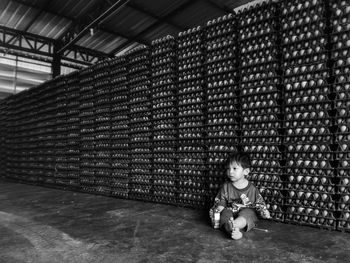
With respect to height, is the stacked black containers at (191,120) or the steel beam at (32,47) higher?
the steel beam at (32,47)

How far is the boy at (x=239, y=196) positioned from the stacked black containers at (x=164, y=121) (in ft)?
5.22

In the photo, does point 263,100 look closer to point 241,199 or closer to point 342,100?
point 342,100

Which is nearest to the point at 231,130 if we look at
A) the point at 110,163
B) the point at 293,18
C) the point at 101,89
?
the point at 293,18

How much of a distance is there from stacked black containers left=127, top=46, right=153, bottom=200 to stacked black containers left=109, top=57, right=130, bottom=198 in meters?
0.16

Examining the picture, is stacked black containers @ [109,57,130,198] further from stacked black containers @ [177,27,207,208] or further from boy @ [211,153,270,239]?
boy @ [211,153,270,239]

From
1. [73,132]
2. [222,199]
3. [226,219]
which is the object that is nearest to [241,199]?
[222,199]

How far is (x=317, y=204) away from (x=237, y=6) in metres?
10.2

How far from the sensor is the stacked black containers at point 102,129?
6680 millimetres

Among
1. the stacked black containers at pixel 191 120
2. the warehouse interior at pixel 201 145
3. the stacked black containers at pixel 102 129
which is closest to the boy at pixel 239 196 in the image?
the warehouse interior at pixel 201 145

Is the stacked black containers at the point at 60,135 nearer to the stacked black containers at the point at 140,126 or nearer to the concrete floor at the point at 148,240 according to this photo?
the stacked black containers at the point at 140,126

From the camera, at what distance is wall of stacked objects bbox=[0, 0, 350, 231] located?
3553 mm

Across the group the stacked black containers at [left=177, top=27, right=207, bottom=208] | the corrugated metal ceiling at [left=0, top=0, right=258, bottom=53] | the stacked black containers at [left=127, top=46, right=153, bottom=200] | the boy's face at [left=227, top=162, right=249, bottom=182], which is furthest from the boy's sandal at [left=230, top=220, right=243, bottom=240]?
the corrugated metal ceiling at [left=0, top=0, right=258, bottom=53]

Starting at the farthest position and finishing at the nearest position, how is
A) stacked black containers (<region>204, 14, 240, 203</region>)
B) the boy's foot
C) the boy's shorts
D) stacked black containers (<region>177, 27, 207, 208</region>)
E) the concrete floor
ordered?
stacked black containers (<region>177, 27, 207, 208</region>), stacked black containers (<region>204, 14, 240, 203</region>), the boy's shorts, the boy's foot, the concrete floor

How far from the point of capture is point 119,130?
254 inches
